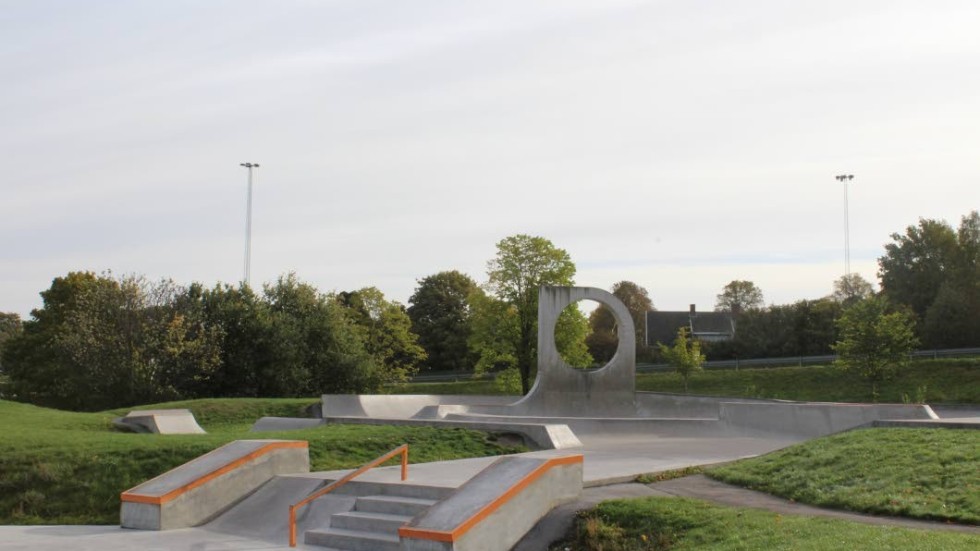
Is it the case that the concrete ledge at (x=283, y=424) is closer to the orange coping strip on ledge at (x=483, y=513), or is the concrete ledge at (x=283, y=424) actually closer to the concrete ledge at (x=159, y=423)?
the concrete ledge at (x=159, y=423)

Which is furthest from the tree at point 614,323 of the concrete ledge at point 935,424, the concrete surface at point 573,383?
the concrete ledge at point 935,424

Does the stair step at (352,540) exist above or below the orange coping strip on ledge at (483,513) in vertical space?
below

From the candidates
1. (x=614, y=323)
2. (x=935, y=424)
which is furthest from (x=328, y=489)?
(x=614, y=323)

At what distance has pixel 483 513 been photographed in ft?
35.2

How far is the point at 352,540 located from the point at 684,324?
74438 mm

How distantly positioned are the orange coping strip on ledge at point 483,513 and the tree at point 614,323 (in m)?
50.2

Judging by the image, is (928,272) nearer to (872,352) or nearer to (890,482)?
(872,352)

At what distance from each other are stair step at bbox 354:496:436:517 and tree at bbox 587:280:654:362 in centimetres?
4932

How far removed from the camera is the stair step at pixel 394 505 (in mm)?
12289

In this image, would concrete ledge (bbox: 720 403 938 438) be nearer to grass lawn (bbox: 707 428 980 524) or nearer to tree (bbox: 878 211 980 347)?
grass lawn (bbox: 707 428 980 524)

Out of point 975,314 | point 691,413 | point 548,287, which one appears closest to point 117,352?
point 548,287

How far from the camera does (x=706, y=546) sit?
9.67m

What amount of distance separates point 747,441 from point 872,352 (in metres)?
17.4

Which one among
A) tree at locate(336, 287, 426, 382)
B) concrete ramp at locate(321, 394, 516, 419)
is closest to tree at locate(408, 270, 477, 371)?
tree at locate(336, 287, 426, 382)
